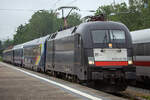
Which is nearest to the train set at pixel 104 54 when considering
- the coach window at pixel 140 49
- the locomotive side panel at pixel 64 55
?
the locomotive side panel at pixel 64 55

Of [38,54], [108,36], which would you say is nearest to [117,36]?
[108,36]

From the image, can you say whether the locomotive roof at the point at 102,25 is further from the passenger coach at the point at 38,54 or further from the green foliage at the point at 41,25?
the green foliage at the point at 41,25

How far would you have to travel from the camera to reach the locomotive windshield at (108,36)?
14007mm

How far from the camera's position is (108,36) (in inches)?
558

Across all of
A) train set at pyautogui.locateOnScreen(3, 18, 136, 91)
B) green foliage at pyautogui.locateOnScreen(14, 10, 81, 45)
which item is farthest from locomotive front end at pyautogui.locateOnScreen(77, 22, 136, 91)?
green foliage at pyautogui.locateOnScreen(14, 10, 81, 45)

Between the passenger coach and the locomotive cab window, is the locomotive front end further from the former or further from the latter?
the passenger coach

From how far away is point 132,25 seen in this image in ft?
157

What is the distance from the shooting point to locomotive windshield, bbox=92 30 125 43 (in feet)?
46.0

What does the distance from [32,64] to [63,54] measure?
13.7 m

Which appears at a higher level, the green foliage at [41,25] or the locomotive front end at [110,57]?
the green foliage at [41,25]

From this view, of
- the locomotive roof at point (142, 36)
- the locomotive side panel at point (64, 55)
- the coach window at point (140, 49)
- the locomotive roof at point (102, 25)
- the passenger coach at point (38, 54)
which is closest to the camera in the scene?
the locomotive roof at point (102, 25)

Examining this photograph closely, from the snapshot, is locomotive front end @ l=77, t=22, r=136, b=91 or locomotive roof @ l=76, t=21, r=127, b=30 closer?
locomotive front end @ l=77, t=22, r=136, b=91

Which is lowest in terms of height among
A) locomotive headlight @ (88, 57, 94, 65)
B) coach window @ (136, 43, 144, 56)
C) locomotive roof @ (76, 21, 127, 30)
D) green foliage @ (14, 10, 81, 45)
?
locomotive headlight @ (88, 57, 94, 65)

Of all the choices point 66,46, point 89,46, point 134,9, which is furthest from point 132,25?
point 89,46
